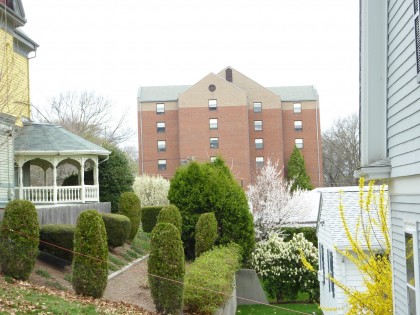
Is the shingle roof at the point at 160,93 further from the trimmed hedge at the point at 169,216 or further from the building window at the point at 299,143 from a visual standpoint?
the trimmed hedge at the point at 169,216

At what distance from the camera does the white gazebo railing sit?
1030 inches

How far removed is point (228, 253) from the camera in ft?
75.7

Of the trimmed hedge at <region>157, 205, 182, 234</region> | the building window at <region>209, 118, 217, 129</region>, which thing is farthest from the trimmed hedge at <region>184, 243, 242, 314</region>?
the building window at <region>209, 118, 217, 129</region>

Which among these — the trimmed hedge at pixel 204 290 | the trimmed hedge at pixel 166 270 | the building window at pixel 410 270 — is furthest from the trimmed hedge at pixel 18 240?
the building window at pixel 410 270

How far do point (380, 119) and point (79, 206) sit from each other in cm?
1731

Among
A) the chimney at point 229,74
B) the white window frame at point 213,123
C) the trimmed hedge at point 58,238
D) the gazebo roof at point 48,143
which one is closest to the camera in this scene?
the trimmed hedge at point 58,238

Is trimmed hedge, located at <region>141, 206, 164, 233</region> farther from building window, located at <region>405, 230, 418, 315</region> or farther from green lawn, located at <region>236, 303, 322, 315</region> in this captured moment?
building window, located at <region>405, 230, 418, 315</region>

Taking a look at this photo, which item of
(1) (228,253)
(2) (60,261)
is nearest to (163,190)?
(1) (228,253)

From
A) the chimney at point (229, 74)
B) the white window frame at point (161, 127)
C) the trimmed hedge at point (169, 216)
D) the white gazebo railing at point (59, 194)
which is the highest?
the chimney at point (229, 74)

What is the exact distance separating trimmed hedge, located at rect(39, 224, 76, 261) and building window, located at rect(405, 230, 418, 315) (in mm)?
11854

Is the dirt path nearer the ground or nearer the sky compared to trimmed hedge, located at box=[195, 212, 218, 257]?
nearer the ground

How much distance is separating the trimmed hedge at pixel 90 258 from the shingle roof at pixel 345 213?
6.05 metres

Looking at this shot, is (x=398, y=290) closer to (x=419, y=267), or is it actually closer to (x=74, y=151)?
(x=419, y=267)

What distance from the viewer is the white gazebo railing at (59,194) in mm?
26156
